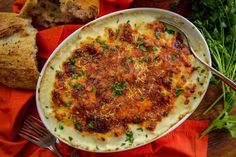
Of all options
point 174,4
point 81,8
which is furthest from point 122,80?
point 174,4

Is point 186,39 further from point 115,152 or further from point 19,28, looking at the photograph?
point 19,28

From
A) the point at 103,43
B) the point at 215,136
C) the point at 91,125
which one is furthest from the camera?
the point at 215,136

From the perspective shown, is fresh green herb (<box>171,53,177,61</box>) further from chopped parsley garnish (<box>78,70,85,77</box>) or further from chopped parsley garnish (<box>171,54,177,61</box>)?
chopped parsley garnish (<box>78,70,85,77</box>)

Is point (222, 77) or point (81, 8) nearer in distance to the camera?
point (222, 77)

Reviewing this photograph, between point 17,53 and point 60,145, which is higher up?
point 17,53

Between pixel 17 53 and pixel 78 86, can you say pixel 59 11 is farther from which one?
pixel 78 86

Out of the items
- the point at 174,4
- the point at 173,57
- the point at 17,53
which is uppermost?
the point at 174,4
